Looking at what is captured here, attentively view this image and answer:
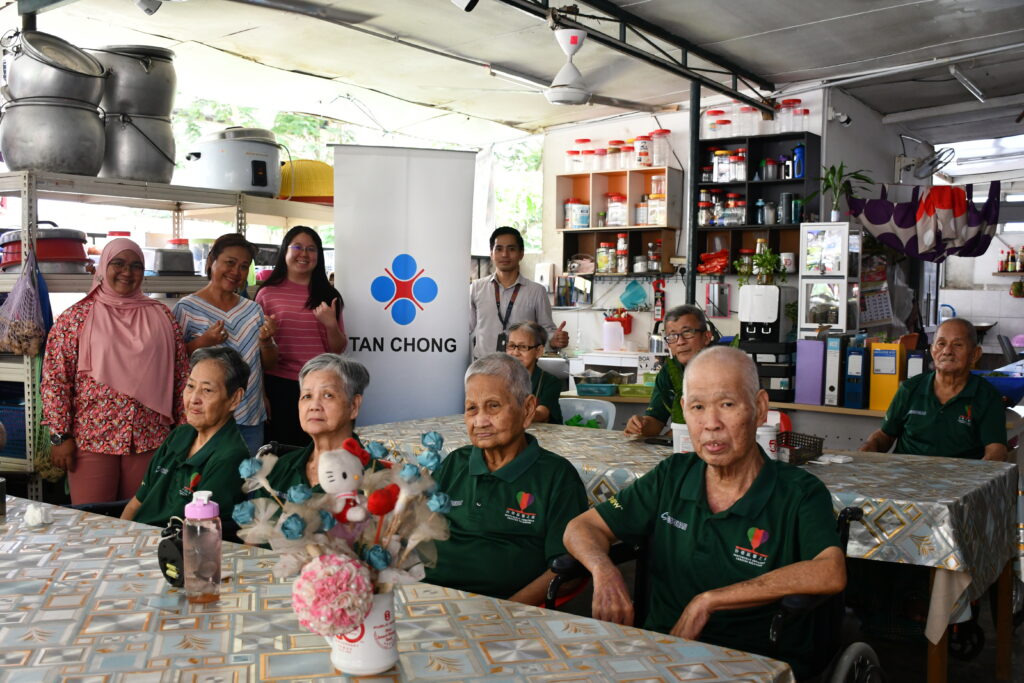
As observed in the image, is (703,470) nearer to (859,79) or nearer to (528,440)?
(528,440)

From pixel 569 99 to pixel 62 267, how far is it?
3129mm

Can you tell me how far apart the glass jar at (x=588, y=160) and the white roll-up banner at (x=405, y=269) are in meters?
4.52

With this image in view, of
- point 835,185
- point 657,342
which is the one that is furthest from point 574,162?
point 835,185

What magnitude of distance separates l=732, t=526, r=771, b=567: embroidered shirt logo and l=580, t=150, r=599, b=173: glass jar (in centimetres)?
736

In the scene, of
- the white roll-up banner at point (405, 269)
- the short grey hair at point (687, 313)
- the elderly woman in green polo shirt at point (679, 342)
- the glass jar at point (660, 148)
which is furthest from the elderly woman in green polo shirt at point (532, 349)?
the glass jar at point (660, 148)

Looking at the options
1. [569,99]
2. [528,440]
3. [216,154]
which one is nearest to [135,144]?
[216,154]

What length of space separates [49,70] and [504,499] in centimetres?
313

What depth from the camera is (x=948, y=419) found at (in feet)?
13.3

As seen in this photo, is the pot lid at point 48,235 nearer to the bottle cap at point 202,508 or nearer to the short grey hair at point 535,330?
the short grey hair at point 535,330

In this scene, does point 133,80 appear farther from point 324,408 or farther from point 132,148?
point 324,408

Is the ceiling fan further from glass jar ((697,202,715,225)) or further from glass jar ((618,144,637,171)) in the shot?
glass jar ((618,144,637,171))

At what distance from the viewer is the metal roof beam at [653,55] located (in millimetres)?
5285

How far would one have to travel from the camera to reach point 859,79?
25.0 ft

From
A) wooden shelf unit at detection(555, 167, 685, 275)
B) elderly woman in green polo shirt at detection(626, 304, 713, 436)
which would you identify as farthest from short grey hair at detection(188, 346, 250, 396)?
wooden shelf unit at detection(555, 167, 685, 275)
